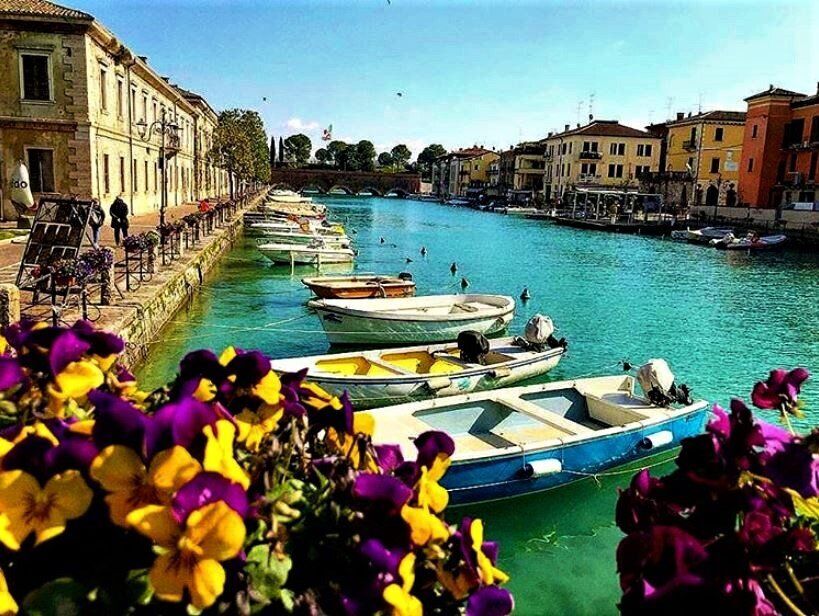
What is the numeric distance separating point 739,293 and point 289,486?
30.1m

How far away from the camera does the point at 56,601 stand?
1.36 m

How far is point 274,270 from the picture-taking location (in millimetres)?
28109

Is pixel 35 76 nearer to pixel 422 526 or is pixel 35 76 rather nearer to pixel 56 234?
pixel 56 234

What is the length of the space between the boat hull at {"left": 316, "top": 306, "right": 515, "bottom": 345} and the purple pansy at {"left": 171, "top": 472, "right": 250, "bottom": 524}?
13.7 meters

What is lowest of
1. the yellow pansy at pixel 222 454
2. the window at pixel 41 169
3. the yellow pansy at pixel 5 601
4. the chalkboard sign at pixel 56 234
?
the chalkboard sign at pixel 56 234

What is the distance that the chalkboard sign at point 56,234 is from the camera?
13.0 metres

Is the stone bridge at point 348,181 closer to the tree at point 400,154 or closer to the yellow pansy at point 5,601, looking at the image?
the tree at point 400,154

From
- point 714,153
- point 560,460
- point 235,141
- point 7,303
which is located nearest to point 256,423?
point 560,460

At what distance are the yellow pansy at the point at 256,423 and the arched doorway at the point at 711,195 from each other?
7560 centimetres

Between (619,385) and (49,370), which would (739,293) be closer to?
(619,385)

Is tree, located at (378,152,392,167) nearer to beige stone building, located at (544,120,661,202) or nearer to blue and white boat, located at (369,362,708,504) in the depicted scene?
beige stone building, located at (544,120,661,202)

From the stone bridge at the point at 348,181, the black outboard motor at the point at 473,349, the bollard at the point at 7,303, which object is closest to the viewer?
the bollard at the point at 7,303

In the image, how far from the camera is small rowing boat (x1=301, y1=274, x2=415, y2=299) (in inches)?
748

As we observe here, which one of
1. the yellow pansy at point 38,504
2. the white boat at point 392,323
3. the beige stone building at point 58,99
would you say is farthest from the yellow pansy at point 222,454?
the beige stone building at point 58,99
